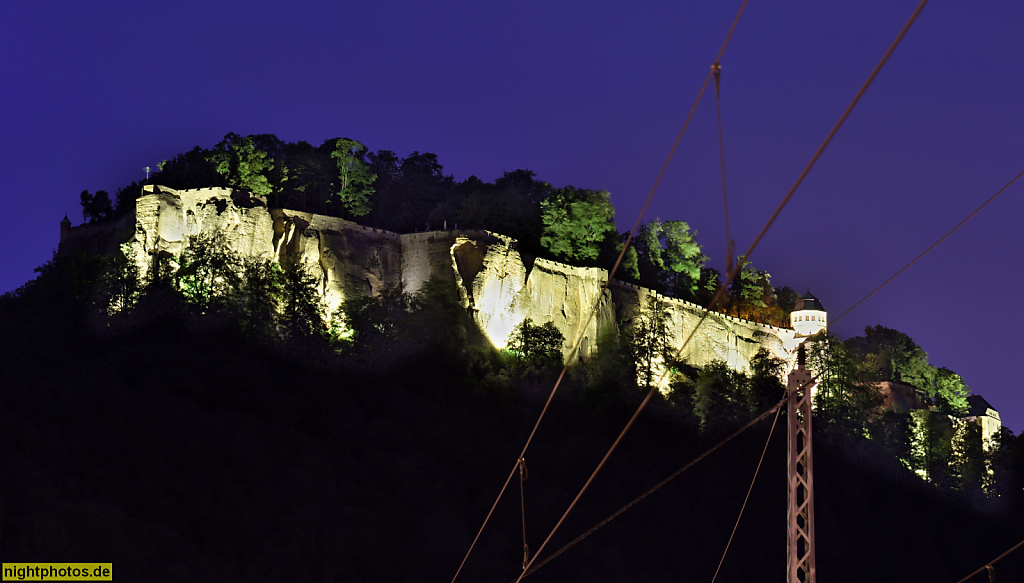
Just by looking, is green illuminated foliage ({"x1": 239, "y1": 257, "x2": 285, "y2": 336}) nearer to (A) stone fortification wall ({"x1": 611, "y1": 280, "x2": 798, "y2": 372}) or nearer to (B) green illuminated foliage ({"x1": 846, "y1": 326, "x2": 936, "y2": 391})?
(A) stone fortification wall ({"x1": 611, "y1": 280, "x2": 798, "y2": 372})

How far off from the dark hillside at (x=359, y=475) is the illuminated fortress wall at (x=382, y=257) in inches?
120

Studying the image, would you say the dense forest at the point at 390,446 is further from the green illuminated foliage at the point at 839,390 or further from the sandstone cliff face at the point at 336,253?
the sandstone cliff face at the point at 336,253

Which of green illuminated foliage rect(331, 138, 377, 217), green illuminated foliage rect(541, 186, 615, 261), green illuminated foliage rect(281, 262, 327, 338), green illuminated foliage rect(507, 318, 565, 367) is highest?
green illuminated foliage rect(331, 138, 377, 217)

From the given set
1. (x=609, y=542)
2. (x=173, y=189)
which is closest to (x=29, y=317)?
(x=173, y=189)

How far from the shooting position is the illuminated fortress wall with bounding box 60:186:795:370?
50.9 m

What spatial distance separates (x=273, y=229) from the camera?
2046 inches

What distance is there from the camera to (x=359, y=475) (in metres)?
42.6

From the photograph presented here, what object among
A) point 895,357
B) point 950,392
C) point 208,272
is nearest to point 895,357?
point 895,357

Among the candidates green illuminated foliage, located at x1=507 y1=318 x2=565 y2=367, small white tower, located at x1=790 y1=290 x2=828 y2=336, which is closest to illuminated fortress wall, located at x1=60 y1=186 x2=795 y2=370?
green illuminated foliage, located at x1=507 y1=318 x2=565 y2=367

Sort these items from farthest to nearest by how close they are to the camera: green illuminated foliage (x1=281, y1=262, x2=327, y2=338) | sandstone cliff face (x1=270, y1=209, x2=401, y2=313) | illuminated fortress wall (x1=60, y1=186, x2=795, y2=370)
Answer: sandstone cliff face (x1=270, y1=209, x2=401, y2=313) < illuminated fortress wall (x1=60, y1=186, x2=795, y2=370) < green illuminated foliage (x1=281, y1=262, x2=327, y2=338)

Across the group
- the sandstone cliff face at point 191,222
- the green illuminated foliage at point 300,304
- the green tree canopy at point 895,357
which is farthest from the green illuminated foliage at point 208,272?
the green tree canopy at point 895,357

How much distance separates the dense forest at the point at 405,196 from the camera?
182 ft

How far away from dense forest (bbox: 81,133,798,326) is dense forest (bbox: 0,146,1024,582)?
39 centimetres

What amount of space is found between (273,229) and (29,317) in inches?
439
